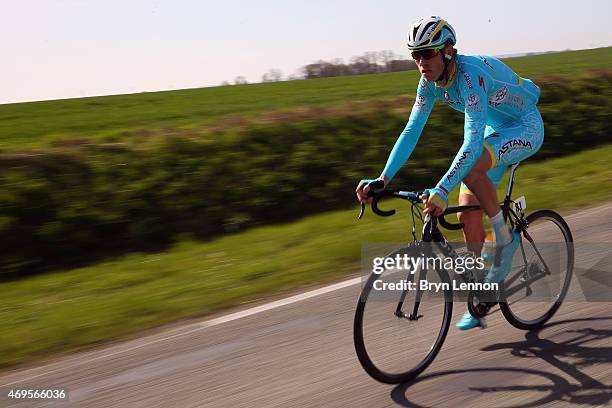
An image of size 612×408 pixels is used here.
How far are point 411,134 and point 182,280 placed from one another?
10.9ft

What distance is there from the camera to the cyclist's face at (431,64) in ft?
14.0

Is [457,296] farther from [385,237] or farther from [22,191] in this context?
[22,191]

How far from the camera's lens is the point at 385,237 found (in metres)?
8.39

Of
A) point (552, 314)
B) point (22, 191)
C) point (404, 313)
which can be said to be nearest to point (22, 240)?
point (22, 191)

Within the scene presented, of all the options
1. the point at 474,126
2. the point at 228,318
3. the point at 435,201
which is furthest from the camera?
the point at 228,318

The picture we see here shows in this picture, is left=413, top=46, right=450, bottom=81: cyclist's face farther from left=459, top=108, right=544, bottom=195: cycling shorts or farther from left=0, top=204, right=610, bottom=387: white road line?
left=0, top=204, right=610, bottom=387: white road line

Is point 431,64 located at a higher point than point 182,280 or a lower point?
higher

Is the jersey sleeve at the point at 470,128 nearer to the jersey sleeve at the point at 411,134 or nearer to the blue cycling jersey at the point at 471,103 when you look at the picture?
the blue cycling jersey at the point at 471,103

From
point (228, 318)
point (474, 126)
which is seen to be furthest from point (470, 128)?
point (228, 318)

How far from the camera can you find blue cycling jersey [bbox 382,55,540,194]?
4.19m

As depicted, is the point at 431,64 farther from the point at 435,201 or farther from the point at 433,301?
the point at 433,301

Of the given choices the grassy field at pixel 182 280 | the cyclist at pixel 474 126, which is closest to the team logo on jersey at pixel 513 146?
the cyclist at pixel 474 126

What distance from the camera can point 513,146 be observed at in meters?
4.69

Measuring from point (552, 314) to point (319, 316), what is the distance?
178 cm
